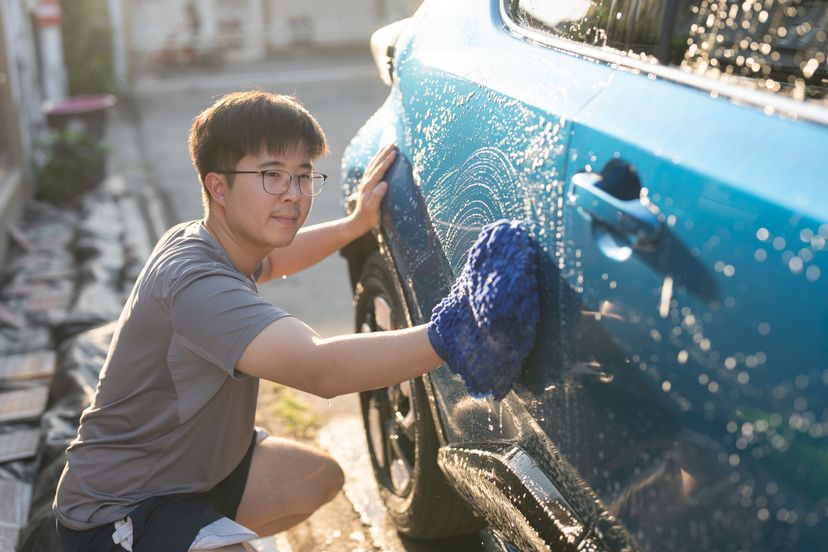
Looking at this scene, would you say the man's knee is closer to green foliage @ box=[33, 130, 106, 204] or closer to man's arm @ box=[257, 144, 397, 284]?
man's arm @ box=[257, 144, 397, 284]

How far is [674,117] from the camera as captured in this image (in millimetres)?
1410

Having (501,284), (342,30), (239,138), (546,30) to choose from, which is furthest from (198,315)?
(342,30)

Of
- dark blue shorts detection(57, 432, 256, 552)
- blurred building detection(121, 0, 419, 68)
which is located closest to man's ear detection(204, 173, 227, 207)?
dark blue shorts detection(57, 432, 256, 552)

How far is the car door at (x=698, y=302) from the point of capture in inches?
45.8

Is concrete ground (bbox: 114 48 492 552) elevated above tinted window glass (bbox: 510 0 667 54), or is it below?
below

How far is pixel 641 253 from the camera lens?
4.58 feet

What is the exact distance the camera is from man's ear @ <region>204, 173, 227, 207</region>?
84.6 inches

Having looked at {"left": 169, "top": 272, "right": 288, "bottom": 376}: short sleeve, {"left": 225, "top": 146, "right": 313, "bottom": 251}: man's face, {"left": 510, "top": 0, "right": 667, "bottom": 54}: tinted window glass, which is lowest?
{"left": 169, "top": 272, "right": 288, "bottom": 376}: short sleeve

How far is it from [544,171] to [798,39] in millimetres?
449

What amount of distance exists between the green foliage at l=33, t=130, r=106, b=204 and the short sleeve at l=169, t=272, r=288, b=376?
4877 mm

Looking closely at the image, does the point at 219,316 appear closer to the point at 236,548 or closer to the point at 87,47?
the point at 236,548

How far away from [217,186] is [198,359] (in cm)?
39

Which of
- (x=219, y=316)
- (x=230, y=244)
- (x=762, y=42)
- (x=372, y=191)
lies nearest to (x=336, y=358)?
(x=219, y=316)

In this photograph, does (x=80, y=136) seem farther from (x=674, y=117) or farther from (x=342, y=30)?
(x=342, y=30)
